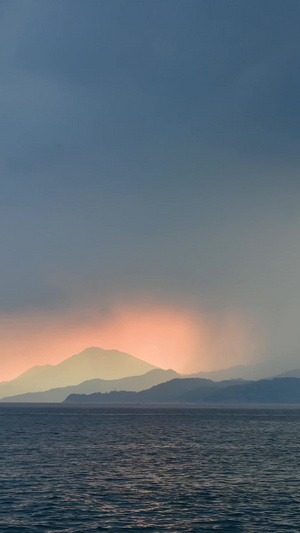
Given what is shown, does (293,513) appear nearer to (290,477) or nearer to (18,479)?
(290,477)

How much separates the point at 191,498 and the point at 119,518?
41.7 ft

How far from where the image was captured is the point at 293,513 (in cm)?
5988

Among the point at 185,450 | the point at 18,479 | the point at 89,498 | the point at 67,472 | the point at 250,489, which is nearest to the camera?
the point at 89,498

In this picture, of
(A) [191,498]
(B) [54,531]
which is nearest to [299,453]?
(A) [191,498]

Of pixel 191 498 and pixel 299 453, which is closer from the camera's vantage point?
pixel 191 498

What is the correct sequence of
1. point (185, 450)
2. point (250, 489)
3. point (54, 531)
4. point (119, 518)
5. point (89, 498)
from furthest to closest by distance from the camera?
point (185, 450) → point (250, 489) → point (89, 498) → point (119, 518) → point (54, 531)

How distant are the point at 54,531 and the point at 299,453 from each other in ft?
245

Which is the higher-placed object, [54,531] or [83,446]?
[83,446]

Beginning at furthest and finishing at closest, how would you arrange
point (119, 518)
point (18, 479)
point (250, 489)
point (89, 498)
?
point (18, 479)
point (250, 489)
point (89, 498)
point (119, 518)

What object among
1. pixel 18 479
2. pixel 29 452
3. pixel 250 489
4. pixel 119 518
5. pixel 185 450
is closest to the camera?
pixel 119 518

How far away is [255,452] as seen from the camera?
381 feet

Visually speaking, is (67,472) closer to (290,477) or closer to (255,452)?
(290,477)

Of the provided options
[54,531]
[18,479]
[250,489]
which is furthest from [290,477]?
[54,531]

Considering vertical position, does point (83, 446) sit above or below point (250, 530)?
above
